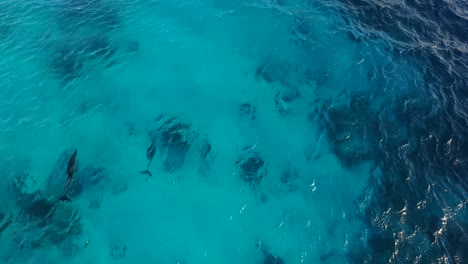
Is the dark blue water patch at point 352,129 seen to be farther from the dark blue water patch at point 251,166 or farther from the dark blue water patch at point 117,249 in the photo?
the dark blue water patch at point 117,249

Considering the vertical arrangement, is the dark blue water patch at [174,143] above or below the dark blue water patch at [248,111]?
below

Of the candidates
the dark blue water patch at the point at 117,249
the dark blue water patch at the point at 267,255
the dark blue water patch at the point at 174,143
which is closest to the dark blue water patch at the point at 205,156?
the dark blue water patch at the point at 174,143

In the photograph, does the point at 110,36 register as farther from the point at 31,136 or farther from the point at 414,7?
the point at 414,7

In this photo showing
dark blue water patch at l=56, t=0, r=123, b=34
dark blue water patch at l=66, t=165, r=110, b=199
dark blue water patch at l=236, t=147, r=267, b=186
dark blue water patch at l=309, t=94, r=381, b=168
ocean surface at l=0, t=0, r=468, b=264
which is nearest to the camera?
ocean surface at l=0, t=0, r=468, b=264

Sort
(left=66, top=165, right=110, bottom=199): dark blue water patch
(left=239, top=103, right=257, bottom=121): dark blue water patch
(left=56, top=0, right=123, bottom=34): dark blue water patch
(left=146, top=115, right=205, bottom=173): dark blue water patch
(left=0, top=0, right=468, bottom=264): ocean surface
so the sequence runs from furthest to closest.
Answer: (left=56, top=0, right=123, bottom=34): dark blue water patch
(left=239, top=103, right=257, bottom=121): dark blue water patch
(left=146, top=115, right=205, bottom=173): dark blue water patch
(left=66, top=165, right=110, bottom=199): dark blue water patch
(left=0, top=0, right=468, bottom=264): ocean surface

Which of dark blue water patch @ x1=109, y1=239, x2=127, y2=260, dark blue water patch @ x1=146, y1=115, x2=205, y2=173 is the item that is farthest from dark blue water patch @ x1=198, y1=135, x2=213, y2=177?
dark blue water patch @ x1=109, y1=239, x2=127, y2=260

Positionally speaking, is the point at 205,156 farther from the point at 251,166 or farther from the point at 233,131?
the point at 251,166

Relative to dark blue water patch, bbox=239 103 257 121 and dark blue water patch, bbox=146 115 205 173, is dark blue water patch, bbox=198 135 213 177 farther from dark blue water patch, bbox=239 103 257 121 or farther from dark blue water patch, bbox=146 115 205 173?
dark blue water patch, bbox=239 103 257 121

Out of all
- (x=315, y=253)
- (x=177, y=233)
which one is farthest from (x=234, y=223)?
(x=315, y=253)
